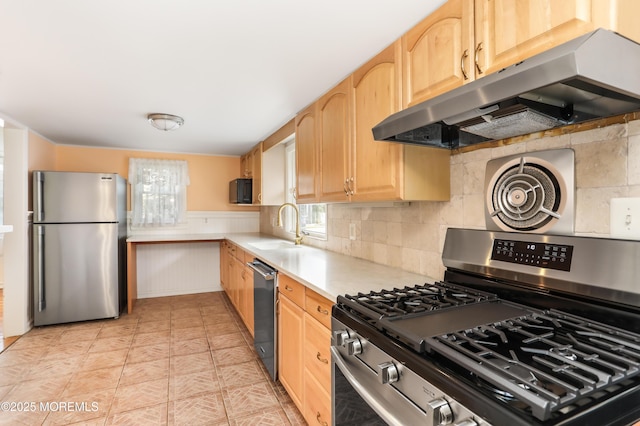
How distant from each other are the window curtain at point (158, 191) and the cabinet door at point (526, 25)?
4.41 m

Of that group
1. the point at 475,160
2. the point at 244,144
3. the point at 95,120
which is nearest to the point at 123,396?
the point at 95,120

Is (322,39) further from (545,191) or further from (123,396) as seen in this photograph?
(123,396)

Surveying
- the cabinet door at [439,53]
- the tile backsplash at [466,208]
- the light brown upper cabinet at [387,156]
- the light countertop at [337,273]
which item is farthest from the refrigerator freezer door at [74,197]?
the cabinet door at [439,53]

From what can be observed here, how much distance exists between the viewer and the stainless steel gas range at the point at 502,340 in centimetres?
67

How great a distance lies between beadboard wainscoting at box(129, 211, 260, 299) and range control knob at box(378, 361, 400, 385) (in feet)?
14.3

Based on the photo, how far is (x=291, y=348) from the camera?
202 cm

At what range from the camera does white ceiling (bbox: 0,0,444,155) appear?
140cm

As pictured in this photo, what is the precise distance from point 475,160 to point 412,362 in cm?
100

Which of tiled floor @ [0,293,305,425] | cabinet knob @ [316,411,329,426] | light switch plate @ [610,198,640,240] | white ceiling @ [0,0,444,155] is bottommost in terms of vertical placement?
tiled floor @ [0,293,305,425]

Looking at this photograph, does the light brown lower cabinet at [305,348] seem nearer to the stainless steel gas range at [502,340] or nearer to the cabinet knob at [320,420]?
the cabinet knob at [320,420]

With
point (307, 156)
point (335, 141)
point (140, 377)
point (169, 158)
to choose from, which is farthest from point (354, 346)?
point (169, 158)

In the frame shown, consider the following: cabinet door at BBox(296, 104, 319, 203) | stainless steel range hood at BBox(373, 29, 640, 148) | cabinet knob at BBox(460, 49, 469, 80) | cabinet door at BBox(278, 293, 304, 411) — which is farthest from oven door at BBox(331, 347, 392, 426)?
cabinet door at BBox(296, 104, 319, 203)

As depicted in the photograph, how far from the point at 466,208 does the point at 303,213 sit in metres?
2.40

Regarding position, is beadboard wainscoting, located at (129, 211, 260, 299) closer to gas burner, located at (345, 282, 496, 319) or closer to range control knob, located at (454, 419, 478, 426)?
gas burner, located at (345, 282, 496, 319)
